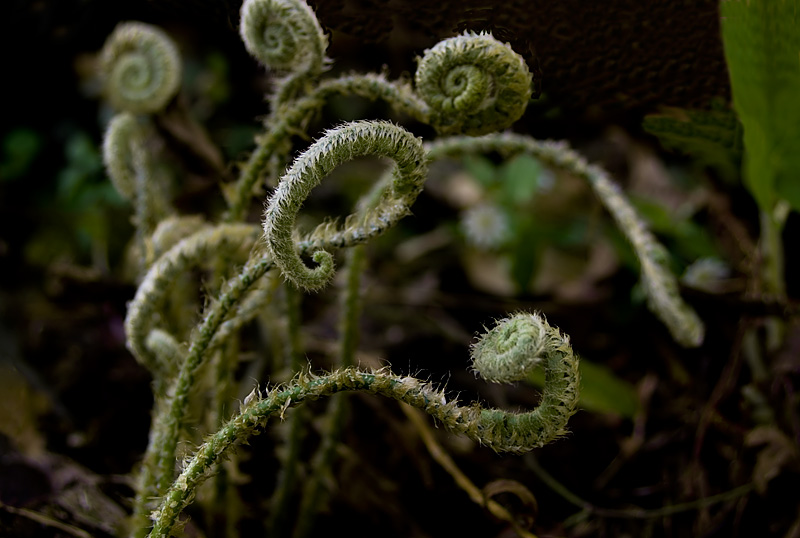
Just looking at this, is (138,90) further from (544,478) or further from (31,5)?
(544,478)

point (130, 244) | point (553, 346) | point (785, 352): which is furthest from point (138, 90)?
point (785, 352)

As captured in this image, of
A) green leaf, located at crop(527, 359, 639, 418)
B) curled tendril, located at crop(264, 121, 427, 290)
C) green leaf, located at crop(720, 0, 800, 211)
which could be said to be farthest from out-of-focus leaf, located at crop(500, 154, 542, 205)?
curled tendril, located at crop(264, 121, 427, 290)

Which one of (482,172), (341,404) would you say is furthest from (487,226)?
(341,404)

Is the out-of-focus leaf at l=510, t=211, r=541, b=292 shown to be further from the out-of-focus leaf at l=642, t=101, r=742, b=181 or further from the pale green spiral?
the pale green spiral

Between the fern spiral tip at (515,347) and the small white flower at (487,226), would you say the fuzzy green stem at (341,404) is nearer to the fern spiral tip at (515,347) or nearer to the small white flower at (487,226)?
the fern spiral tip at (515,347)

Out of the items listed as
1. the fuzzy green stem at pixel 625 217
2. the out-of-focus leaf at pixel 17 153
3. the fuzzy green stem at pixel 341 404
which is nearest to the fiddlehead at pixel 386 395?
the fuzzy green stem at pixel 341 404

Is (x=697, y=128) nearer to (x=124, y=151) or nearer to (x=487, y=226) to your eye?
(x=487, y=226)

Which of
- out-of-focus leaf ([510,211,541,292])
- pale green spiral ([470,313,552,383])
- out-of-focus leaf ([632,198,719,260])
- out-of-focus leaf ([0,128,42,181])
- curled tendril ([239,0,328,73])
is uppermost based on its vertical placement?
curled tendril ([239,0,328,73])
